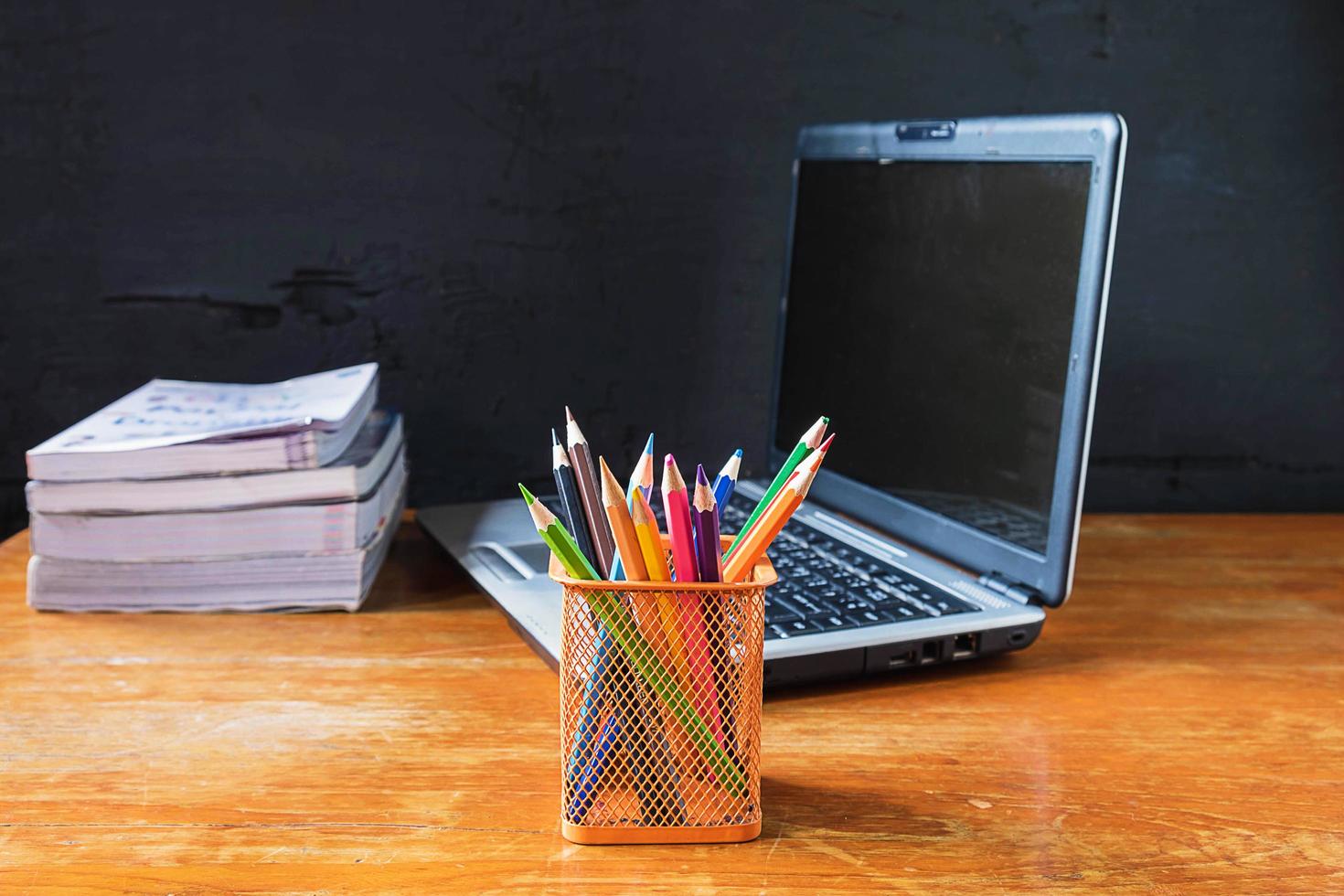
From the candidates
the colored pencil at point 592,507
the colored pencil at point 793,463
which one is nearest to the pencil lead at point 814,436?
the colored pencil at point 793,463

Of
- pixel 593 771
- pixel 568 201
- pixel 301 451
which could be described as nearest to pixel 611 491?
pixel 593 771

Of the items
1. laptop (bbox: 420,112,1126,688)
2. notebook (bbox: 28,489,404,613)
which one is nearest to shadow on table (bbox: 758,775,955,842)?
laptop (bbox: 420,112,1126,688)

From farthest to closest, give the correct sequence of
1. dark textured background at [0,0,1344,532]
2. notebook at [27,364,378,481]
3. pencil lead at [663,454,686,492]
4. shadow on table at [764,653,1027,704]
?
1. dark textured background at [0,0,1344,532]
2. notebook at [27,364,378,481]
3. shadow on table at [764,653,1027,704]
4. pencil lead at [663,454,686,492]

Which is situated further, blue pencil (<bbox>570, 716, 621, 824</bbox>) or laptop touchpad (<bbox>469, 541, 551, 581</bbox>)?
laptop touchpad (<bbox>469, 541, 551, 581</bbox>)

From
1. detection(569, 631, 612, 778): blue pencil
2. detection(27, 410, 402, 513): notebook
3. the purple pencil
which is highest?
the purple pencil

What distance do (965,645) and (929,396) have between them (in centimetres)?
22

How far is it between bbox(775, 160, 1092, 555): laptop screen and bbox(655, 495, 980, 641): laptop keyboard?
7 cm

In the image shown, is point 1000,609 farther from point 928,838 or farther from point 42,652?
point 42,652

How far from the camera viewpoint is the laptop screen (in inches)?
33.2

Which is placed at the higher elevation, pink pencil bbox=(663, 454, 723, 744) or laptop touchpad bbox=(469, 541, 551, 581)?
pink pencil bbox=(663, 454, 723, 744)

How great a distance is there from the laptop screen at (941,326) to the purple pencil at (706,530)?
33 centimetres

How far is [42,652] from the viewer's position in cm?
85

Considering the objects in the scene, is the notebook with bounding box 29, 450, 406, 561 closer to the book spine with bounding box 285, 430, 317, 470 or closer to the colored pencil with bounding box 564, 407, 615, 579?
the book spine with bounding box 285, 430, 317, 470

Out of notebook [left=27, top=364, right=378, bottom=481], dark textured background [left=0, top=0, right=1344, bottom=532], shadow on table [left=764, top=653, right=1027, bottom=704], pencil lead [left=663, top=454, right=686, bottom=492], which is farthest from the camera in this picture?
dark textured background [left=0, top=0, right=1344, bottom=532]
